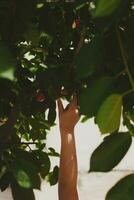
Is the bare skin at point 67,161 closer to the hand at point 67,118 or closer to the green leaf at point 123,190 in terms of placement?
the hand at point 67,118

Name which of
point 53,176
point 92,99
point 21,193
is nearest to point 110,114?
point 92,99

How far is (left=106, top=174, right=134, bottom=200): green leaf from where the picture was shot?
28 cm

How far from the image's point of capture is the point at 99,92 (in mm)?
308

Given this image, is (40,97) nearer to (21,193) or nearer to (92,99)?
(21,193)

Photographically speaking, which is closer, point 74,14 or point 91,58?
point 91,58

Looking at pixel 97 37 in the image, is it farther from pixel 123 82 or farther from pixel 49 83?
pixel 49 83

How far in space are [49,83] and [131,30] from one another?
232 millimetres

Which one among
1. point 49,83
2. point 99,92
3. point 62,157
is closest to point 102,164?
point 99,92

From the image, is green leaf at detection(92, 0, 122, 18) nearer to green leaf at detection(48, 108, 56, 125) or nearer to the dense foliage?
the dense foliage

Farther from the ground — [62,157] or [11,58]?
[11,58]

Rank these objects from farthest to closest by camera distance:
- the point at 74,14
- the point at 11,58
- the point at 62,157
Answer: the point at 62,157 < the point at 74,14 < the point at 11,58

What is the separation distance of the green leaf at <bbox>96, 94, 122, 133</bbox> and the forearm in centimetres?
80

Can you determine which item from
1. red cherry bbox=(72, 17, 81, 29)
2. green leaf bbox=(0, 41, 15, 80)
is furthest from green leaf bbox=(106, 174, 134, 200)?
red cherry bbox=(72, 17, 81, 29)

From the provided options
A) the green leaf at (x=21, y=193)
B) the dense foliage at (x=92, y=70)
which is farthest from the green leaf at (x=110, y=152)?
the green leaf at (x=21, y=193)
